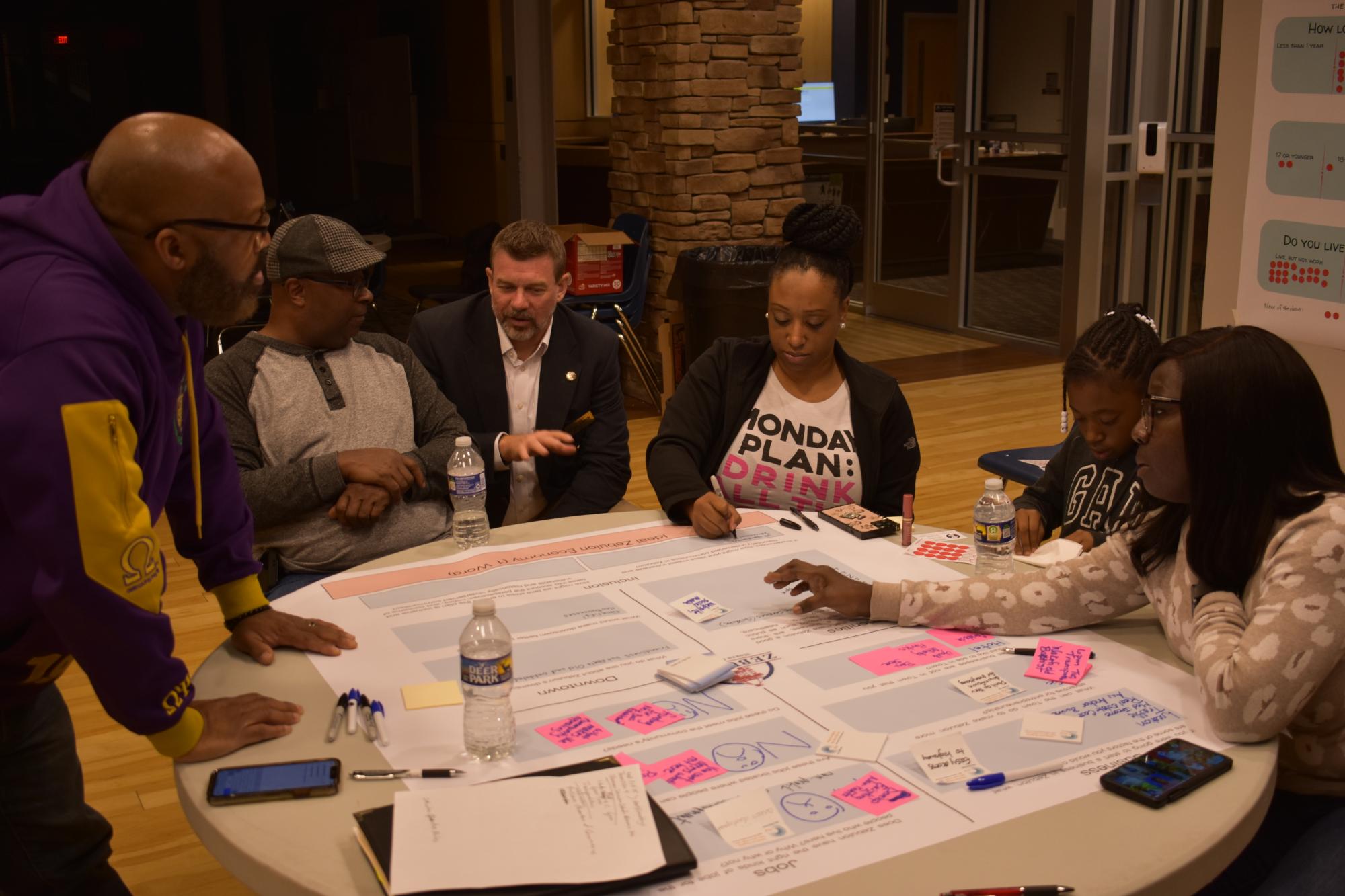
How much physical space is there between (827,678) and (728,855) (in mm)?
498

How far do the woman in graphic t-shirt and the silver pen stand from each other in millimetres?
1226

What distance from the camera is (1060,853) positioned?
1410mm

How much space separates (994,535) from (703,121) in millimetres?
4524

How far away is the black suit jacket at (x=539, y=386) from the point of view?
3.20 metres

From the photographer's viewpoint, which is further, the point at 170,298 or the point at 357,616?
the point at 357,616

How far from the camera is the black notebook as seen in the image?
4.36ft

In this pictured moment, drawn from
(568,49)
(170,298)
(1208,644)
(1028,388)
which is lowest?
(1028,388)

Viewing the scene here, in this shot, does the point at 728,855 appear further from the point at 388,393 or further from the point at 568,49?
the point at 568,49

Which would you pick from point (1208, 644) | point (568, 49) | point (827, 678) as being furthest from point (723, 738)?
point (568, 49)

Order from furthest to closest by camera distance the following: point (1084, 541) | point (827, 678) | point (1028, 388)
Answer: point (1028, 388) < point (1084, 541) < point (827, 678)

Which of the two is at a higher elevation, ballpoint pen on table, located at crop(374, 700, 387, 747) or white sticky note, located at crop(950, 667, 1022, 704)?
ballpoint pen on table, located at crop(374, 700, 387, 747)

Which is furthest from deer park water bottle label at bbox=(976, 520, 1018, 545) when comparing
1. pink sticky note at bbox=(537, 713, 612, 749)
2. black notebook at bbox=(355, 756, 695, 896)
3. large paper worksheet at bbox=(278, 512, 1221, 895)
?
black notebook at bbox=(355, 756, 695, 896)

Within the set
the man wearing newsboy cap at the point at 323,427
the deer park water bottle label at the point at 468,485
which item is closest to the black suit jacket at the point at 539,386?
the man wearing newsboy cap at the point at 323,427

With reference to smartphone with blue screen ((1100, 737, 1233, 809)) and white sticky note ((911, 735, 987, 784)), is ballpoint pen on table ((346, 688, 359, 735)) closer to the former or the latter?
white sticky note ((911, 735, 987, 784))
